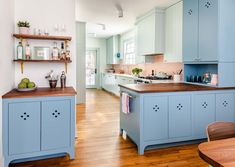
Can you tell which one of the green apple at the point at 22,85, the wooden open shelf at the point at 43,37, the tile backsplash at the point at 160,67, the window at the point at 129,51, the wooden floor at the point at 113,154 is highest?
the window at the point at 129,51

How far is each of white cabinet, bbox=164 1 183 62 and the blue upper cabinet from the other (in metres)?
0.50

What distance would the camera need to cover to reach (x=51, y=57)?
3.04m

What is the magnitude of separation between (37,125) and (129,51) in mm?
6229

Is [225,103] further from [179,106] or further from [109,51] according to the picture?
[109,51]

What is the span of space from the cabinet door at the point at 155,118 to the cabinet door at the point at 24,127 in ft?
4.72

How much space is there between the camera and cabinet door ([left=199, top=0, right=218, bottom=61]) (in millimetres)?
3070

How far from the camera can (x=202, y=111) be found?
9.98ft

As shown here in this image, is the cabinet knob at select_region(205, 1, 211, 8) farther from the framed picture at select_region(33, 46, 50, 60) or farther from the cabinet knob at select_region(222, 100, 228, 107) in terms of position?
the framed picture at select_region(33, 46, 50, 60)

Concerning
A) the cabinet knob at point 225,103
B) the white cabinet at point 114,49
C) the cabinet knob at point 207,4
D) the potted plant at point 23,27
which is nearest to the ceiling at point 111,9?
the cabinet knob at point 207,4

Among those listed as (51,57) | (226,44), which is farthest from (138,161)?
(226,44)

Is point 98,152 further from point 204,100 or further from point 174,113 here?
point 204,100

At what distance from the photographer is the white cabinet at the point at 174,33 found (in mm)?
4152

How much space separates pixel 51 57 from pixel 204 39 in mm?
2537

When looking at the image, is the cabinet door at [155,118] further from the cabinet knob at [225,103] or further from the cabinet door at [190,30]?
the cabinet door at [190,30]
